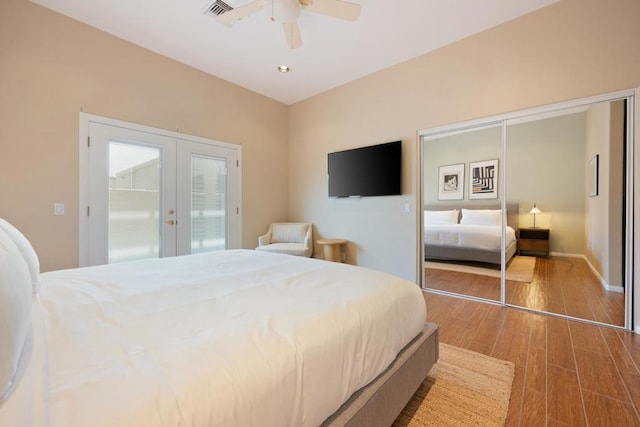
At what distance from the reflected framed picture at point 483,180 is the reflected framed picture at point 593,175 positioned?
1.20 metres

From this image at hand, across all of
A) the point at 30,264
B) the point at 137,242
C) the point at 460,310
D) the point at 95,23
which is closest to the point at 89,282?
the point at 30,264

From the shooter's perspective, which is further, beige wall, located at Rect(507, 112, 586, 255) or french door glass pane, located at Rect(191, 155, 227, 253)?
beige wall, located at Rect(507, 112, 586, 255)

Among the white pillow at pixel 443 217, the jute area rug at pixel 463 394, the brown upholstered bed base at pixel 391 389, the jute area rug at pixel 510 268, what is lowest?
the jute area rug at pixel 463 394

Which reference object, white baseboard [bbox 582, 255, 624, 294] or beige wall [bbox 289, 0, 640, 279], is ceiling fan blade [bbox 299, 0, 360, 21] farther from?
white baseboard [bbox 582, 255, 624, 294]

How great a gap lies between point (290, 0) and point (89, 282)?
2.30m

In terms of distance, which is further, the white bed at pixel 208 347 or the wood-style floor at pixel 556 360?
the wood-style floor at pixel 556 360

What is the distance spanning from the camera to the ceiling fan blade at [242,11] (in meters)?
2.11

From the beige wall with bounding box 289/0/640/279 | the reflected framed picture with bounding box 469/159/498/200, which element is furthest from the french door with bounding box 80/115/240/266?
the reflected framed picture with bounding box 469/159/498/200

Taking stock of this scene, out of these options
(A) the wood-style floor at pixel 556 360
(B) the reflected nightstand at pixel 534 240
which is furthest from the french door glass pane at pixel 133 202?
(B) the reflected nightstand at pixel 534 240

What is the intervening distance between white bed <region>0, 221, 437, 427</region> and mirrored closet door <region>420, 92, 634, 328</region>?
2597mm

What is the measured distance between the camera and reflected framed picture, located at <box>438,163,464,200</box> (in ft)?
16.4

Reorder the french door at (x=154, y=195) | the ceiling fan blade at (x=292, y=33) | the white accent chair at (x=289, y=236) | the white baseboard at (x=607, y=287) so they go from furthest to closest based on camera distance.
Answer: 1. the white accent chair at (x=289, y=236)
2. the white baseboard at (x=607, y=287)
3. the french door at (x=154, y=195)
4. the ceiling fan blade at (x=292, y=33)

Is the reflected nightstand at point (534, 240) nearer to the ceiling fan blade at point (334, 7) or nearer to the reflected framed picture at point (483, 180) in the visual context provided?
the reflected framed picture at point (483, 180)

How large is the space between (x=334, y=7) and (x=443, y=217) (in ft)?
13.1
